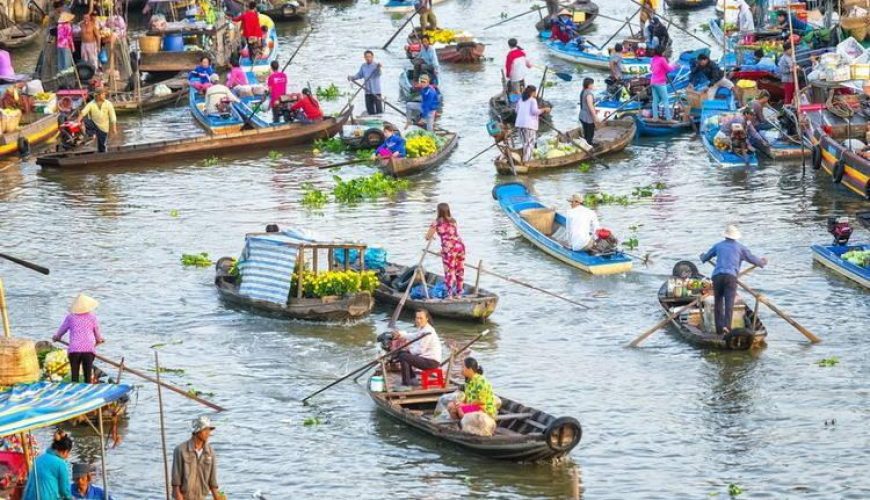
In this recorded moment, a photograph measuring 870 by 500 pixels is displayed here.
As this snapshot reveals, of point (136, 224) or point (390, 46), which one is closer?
→ point (136, 224)

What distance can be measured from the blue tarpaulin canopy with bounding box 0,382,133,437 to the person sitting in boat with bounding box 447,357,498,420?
167 inches

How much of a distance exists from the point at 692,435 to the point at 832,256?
23.9ft

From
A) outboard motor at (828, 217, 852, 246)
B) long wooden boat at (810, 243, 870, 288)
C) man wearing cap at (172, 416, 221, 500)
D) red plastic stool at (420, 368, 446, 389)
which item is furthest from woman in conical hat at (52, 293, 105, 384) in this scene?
outboard motor at (828, 217, 852, 246)

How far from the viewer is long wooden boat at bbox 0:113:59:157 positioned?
36.7 m

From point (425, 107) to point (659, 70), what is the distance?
15.3 feet

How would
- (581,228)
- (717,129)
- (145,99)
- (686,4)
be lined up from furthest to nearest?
(686,4)
(145,99)
(717,129)
(581,228)

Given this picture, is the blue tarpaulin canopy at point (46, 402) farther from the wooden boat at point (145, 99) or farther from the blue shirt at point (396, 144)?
the wooden boat at point (145, 99)

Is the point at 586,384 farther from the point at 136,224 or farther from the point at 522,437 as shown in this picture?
the point at 136,224

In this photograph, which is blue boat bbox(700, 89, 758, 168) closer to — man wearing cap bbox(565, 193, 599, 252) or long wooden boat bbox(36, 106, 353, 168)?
long wooden boat bbox(36, 106, 353, 168)

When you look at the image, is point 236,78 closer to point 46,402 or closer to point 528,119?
point 528,119

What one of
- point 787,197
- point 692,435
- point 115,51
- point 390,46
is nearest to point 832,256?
point 787,197

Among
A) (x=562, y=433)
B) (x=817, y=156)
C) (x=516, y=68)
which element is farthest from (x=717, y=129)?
(x=562, y=433)

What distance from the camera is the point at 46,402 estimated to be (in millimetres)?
17734

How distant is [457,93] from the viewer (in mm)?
43688
